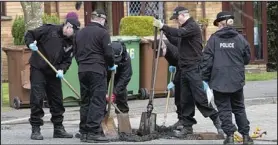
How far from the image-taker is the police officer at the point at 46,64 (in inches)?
355

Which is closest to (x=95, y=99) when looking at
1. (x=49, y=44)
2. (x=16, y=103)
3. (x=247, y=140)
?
(x=49, y=44)

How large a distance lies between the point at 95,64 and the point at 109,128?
97 cm

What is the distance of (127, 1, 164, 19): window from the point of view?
1839cm

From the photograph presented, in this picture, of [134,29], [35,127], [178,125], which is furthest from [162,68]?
[35,127]

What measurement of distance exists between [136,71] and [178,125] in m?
3.65

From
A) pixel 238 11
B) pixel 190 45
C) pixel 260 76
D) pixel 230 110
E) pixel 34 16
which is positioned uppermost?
pixel 34 16

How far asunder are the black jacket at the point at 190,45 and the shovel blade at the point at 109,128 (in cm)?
122

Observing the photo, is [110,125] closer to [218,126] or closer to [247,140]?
[218,126]

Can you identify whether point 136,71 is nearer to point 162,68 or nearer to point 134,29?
point 162,68

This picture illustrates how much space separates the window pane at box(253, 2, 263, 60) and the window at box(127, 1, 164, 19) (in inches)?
102

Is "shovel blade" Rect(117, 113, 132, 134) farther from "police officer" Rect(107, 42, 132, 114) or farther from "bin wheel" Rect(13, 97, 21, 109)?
"bin wheel" Rect(13, 97, 21, 109)

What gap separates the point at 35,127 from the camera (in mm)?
9109

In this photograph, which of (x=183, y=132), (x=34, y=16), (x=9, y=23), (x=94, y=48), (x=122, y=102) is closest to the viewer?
(x=94, y=48)

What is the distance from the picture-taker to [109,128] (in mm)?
9070
